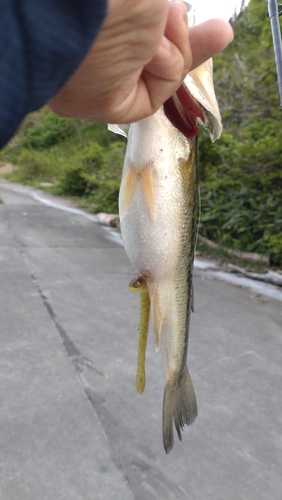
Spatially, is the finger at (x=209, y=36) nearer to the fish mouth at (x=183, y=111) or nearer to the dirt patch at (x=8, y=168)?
the fish mouth at (x=183, y=111)

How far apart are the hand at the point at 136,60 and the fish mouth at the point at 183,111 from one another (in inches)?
2.7

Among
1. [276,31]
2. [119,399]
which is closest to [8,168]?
[119,399]

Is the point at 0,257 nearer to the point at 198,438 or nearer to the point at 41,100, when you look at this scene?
the point at 198,438

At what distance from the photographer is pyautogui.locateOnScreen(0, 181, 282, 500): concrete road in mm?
2096

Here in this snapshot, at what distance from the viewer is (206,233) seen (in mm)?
6453

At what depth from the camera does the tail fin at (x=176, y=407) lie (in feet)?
3.68

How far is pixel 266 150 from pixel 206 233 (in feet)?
5.41

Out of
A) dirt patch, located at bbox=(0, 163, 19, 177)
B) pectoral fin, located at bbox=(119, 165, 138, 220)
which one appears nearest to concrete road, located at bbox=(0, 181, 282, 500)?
pectoral fin, located at bbox=(119, 165, 138, 220)

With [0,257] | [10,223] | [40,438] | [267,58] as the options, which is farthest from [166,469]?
[10,223]

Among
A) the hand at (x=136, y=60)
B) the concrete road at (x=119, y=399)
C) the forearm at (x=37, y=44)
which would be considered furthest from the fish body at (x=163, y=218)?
the concrete road at (x=119, y=399)

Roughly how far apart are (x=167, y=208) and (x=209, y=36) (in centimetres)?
34

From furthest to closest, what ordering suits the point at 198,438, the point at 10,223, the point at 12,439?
the point at 10,223, the point at 198,438, the point at 12,439

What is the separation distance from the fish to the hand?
0.29 ft

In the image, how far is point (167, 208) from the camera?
0.91m
